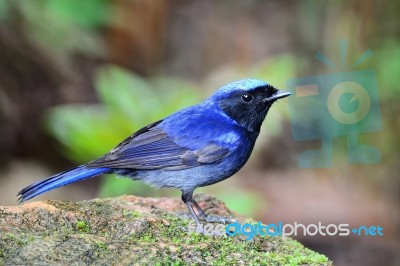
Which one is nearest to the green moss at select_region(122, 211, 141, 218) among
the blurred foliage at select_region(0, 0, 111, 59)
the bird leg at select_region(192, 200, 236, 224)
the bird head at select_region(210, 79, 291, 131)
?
the bird leg at select_region(192, 200, 236, 224)

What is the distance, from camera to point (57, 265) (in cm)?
312

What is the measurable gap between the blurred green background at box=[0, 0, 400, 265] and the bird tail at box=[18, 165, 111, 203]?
194 centimetres

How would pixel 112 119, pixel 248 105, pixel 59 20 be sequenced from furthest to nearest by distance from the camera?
pixel 59 20 → pixel 112 119 → pixel 248 105

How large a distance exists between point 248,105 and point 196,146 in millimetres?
453

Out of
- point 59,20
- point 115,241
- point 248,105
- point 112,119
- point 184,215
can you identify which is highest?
point 59,20

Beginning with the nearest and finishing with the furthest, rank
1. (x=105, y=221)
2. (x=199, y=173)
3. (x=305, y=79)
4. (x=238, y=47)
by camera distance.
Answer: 1. (x=105, y=221)
2. (x=199, y=173)
3. (x=305, y=79)
4. (x=238, y=47)

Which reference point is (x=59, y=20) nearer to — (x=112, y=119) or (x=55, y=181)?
(x=112, y=119)

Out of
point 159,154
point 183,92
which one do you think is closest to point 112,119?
point 183,92

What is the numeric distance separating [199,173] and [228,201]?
1.97 m

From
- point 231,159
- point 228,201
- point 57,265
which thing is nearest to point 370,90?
point 228,201

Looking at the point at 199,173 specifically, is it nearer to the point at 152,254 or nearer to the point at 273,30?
the point at 152,254

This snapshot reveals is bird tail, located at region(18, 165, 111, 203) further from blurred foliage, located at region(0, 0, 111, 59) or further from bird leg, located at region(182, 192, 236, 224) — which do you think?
blurred foliage, located at region(0, 0, 111, 59)

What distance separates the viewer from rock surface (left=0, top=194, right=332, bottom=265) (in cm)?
328

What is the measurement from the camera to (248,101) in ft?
14.9
